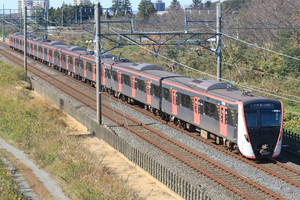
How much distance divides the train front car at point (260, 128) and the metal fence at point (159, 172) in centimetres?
386

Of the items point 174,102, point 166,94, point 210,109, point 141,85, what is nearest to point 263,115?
point 210,109

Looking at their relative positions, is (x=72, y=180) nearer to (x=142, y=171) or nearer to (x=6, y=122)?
(x=142, y=171)

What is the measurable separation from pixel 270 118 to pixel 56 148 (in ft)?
33.1

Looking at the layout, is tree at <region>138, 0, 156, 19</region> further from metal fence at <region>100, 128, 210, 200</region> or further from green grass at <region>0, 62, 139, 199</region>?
metal fence at <region>100, 128, 210, 200</region>

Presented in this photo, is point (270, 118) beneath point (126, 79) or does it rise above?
beneath

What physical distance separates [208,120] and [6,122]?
12.7m

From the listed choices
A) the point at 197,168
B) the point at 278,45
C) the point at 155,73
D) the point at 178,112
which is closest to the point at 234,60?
the point at 278,45

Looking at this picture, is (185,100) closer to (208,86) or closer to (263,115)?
(208,86)

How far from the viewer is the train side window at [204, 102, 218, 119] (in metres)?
22.2

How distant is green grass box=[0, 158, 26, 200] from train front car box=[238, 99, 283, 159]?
31.5 feet

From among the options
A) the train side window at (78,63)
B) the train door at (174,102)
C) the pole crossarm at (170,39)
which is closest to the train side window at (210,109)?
the train door at (174,102)

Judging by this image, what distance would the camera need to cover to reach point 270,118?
20.2m

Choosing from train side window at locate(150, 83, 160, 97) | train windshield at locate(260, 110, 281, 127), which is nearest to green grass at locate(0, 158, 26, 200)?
train windshield at locate(260, 110, 281, 127)

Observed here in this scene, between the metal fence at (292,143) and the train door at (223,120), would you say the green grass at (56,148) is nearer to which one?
the train door at (223,120)
